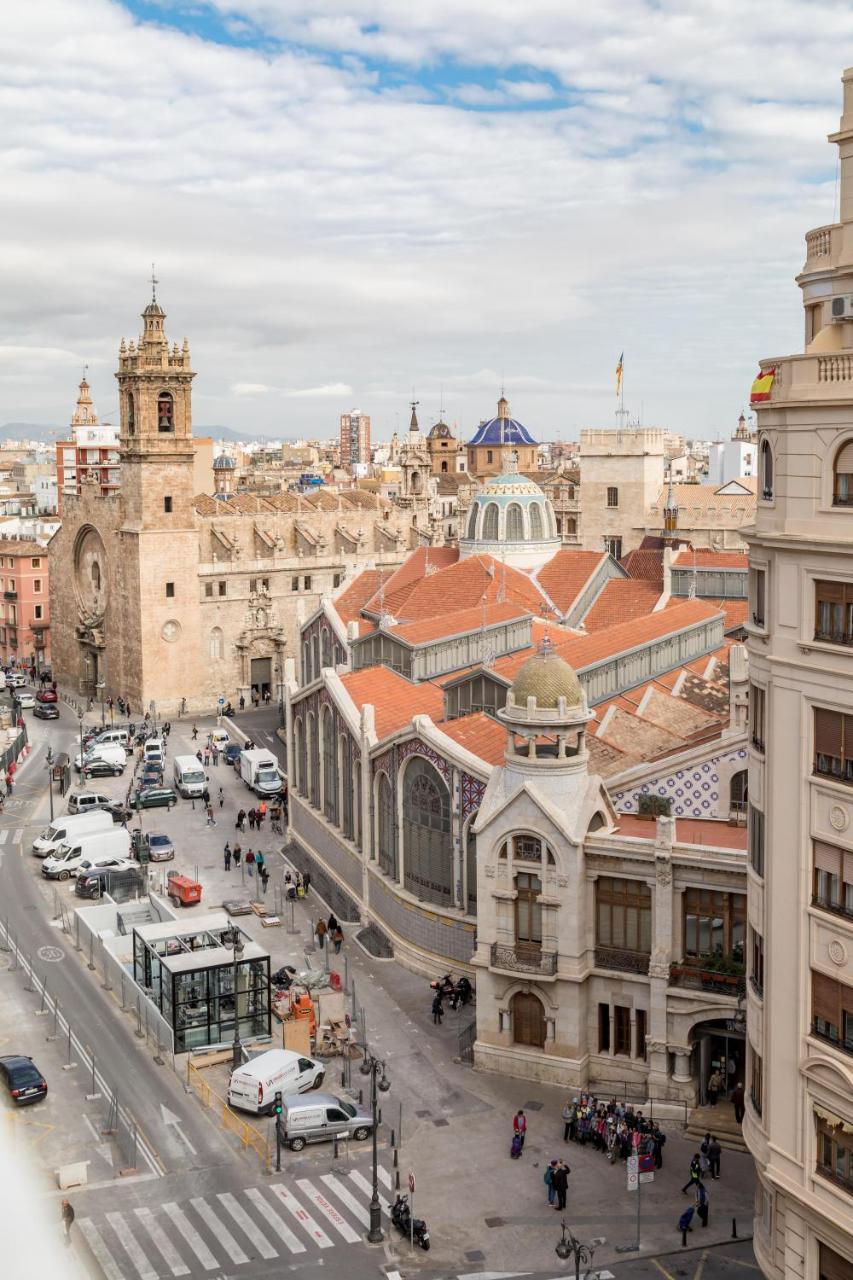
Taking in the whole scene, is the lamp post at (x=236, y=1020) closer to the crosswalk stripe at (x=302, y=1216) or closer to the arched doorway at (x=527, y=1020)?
the crosswalk stripe at (x=302, y=1216)

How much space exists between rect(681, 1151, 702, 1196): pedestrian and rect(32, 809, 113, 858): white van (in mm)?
35200

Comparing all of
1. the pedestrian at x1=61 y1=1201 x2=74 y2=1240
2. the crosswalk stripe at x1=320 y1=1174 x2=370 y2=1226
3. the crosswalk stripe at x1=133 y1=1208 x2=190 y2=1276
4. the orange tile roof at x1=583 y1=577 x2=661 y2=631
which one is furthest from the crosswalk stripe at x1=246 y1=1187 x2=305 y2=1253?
the orange tile roof at x1=583 y1=577 x2=661 y2=631

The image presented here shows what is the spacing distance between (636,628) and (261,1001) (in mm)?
22631

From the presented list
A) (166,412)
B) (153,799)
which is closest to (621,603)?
(153,799)

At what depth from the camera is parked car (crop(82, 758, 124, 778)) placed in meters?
79.4

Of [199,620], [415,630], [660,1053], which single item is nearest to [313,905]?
[415,630]

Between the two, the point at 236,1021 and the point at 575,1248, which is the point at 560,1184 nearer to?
the point at 575,1248

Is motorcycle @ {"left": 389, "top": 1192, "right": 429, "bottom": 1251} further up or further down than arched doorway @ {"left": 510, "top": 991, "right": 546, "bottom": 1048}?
further down

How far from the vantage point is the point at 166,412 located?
96812 millimetres

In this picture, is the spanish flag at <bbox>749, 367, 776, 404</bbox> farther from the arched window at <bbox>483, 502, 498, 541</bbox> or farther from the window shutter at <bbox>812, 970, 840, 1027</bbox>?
the arched window at <bbox>483, 502, 498, 541</bbox>

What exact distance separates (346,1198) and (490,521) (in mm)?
48008

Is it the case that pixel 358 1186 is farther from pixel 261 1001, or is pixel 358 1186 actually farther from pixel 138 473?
pixel 138 473

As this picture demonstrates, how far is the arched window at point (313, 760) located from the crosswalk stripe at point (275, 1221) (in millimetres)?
26246

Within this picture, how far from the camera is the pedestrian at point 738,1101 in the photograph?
39156mm
